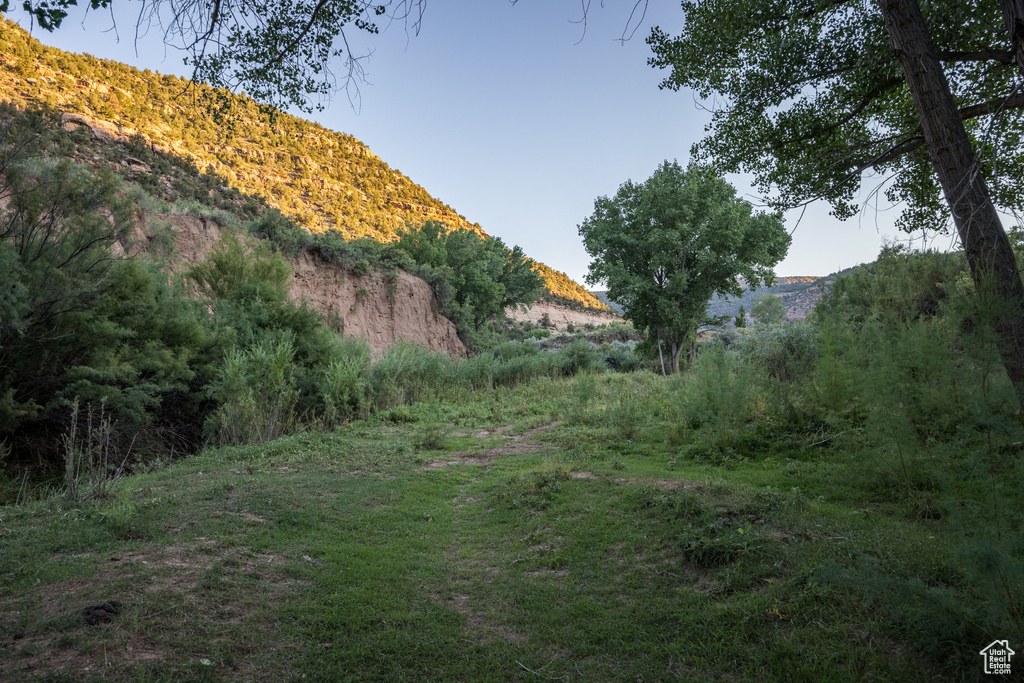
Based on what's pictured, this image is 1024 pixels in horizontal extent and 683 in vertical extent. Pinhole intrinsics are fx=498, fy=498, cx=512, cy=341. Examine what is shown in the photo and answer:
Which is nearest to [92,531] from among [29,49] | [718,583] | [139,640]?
[139,640]

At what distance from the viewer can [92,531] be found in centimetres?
408

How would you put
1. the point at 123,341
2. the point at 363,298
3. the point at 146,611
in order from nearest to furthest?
1. the point at 146,611
2. the point at 123,341
3. the point at 363,298

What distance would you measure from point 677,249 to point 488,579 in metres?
21.3

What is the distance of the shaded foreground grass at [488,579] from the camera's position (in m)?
2.68

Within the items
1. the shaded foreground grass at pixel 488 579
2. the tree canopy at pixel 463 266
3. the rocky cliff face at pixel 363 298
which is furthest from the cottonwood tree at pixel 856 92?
the tree canopy at pixel 463 266

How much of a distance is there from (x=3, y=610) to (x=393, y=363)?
13.0 meters

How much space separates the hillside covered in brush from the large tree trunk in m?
6.79

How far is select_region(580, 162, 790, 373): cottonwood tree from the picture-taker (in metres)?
22.3

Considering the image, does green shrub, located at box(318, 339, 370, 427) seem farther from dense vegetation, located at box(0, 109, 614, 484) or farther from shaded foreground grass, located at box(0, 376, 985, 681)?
shaded foreground grass, located at box(0, 376, 985, 681)

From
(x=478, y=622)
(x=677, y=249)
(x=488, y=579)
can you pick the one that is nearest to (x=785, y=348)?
(x=677, y=249)

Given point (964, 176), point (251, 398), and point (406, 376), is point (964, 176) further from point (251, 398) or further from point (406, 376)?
point (406, 376)

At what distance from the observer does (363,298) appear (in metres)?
23.8
